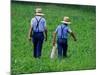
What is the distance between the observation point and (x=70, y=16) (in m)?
2.70

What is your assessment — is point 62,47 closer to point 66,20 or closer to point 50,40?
point 50,40

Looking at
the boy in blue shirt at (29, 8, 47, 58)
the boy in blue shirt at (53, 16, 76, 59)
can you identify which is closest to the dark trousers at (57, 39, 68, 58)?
the boy in blue shirt at (53, 16, 76, 59)

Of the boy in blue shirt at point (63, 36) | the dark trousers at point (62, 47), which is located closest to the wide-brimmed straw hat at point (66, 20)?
the boy in blue shirt at point (63, 36)

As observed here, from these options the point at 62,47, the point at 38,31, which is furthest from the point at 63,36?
the point at 38,31

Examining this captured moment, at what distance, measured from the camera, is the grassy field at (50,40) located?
7.97 feet

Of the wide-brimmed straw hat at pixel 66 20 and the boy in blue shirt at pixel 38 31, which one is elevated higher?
the wide-brimmed straw hat at pixel 66 20

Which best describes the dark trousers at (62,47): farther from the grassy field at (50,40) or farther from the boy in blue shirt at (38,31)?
the boy in blue shirt at (38,31)

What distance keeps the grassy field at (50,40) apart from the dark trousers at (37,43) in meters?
0.04

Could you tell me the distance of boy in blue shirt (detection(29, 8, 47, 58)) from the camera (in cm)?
252

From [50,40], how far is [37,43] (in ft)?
0.46

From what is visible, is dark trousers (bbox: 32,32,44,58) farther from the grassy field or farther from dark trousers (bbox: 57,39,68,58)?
dark trousers (bbox: 57,39,68,58)

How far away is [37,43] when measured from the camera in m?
2.55
